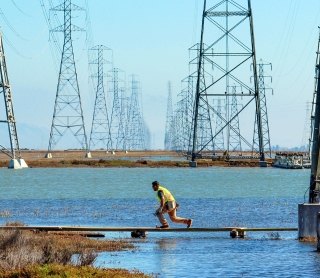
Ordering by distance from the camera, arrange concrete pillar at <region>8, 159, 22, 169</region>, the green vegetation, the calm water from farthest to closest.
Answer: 1. concrete pillar at <region>8, 159, 22, 169</region>
2. the calm water
3. the green vegetation

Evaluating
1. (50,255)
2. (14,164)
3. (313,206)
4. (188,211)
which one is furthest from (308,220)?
(14,164)

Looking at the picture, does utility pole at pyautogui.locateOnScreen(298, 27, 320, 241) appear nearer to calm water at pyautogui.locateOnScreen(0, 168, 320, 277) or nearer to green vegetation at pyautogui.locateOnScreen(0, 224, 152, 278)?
calm water at pyautogui.locateOnScreen(0, 168, 320, 277)

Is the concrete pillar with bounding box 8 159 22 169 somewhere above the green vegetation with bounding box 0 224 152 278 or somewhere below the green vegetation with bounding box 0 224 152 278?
above

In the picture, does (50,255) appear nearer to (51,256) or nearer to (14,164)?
(51,256)

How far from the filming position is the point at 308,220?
28.6 metres

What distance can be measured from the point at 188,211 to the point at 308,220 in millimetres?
A: 19833

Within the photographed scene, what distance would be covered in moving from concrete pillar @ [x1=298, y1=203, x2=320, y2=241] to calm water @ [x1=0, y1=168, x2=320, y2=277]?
36 centimetres

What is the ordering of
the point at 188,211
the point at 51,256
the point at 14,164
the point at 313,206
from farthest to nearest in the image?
1. the point at 14,164
2. the point at 188,211
3. the point at 313,206
4. the point at 51,256

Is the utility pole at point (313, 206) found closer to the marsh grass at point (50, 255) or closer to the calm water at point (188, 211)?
the calm water at point (188, 211)

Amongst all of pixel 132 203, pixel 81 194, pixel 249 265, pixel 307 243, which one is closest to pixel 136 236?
pixel 307 243

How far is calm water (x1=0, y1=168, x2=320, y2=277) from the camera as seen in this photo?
2411cm

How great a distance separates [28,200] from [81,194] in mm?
8076

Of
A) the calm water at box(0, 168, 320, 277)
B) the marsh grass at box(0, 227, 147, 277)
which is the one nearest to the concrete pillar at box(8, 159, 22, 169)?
the calm water at box(0, 168, 320, 277)

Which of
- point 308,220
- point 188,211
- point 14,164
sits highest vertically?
point 14,164
